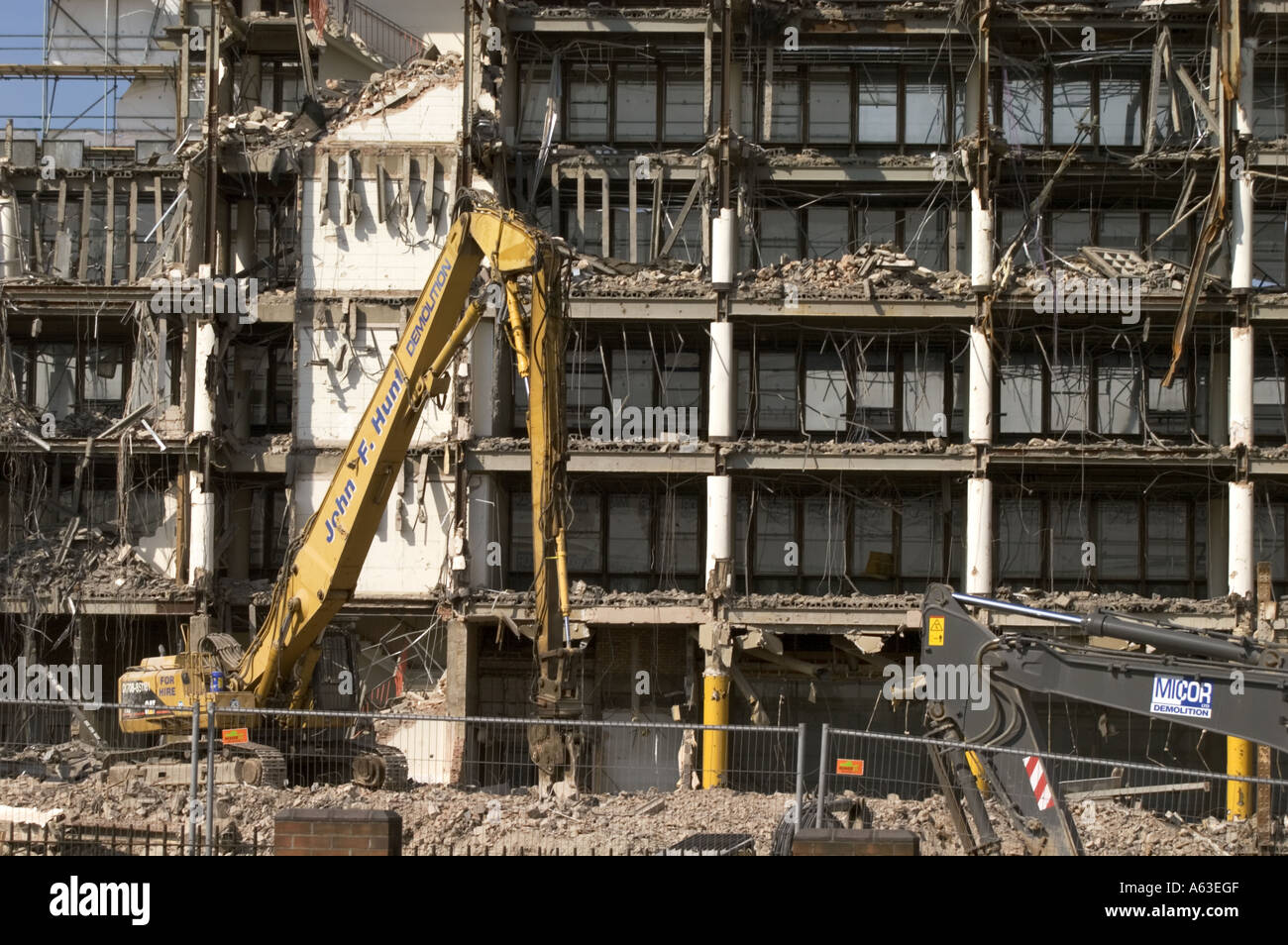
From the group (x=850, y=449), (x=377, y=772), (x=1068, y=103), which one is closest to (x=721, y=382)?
(x=850, y=449)

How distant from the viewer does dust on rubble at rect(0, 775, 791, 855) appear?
1688cm

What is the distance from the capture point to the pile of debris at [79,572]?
2909 centimetres

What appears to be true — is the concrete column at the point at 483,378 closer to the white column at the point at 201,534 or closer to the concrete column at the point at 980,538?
the white column at the point at 201,534

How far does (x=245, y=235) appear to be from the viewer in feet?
104

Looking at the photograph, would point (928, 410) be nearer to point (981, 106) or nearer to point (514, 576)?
point (981, 106)

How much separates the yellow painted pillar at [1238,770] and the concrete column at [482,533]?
13.5 meters

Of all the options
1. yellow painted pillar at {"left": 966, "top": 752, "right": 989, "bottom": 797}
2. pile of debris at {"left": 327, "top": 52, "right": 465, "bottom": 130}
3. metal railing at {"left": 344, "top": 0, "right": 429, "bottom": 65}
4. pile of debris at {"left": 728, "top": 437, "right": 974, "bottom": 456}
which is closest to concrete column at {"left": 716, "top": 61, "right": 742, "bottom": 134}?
pile of debris at {"left": 327, "top": 52, "right": 465, "bottom": 130}

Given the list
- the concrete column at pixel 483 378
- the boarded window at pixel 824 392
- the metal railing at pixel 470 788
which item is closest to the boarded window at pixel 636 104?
the concrete column at pixel 483 378

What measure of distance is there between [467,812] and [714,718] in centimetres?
1067

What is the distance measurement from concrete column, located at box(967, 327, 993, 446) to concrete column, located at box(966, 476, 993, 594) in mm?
888

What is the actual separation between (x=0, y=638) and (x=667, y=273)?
48.3 ft

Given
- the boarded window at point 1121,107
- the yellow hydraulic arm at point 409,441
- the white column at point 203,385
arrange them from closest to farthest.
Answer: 1. the yellow hydraulic arm at point 409,441
2. the white column at point 203,385
3. the boarded window at point 1121,107

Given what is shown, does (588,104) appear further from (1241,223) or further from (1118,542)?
(1118,542)
